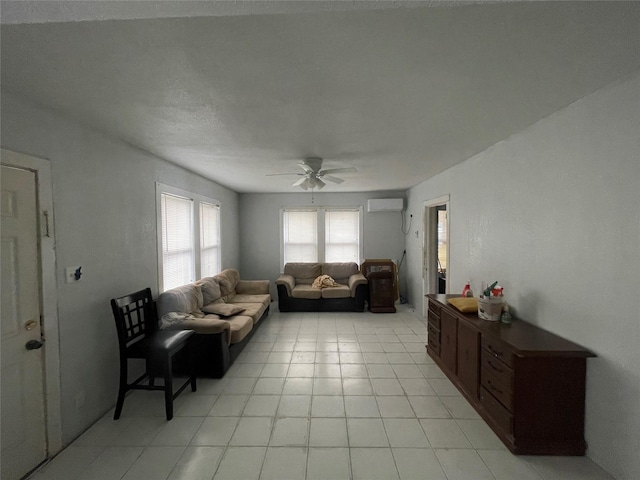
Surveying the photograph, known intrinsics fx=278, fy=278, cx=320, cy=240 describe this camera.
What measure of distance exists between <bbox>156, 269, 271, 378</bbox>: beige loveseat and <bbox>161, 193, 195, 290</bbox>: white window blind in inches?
10.3

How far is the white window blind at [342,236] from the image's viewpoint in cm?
660

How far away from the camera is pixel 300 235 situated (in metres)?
6.66

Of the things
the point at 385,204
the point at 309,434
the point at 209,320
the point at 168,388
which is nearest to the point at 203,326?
the point at 209,320

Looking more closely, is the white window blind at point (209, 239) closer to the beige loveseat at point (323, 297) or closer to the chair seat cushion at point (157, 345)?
the beige loveseat at point (323, 297)

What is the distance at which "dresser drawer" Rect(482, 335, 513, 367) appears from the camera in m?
2.05

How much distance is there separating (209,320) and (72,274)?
1319mm

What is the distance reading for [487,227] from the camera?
3039 millimetres

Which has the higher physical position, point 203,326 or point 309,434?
point 203,326

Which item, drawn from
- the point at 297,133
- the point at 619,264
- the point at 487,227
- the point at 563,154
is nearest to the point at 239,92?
the point at 297,133

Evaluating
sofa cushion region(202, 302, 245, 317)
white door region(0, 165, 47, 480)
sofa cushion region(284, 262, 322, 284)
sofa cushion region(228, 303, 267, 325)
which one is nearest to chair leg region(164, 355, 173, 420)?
white door region(0, 165, 47, 480)

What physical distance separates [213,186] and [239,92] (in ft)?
11.9

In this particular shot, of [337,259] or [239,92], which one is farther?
[337,259]

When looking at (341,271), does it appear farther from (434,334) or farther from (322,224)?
(434,334)

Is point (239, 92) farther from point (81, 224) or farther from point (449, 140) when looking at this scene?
point (449, 140)
